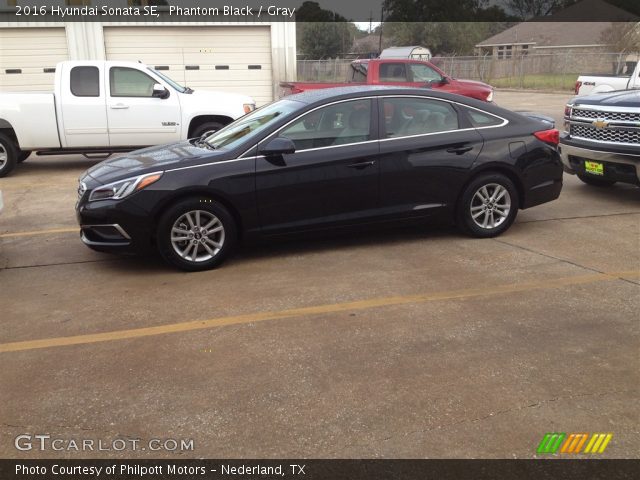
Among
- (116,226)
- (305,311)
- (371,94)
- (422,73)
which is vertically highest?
(422,73)

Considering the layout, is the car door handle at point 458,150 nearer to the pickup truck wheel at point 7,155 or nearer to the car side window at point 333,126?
the car side window at point 333,126

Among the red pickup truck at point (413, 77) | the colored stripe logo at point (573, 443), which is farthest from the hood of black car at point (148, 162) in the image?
the red pickup truck at point (413, 77)

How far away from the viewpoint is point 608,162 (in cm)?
768

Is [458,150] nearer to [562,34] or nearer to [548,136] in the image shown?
[548,136]

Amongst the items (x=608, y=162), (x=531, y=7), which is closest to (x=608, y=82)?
(x=608, y=162)

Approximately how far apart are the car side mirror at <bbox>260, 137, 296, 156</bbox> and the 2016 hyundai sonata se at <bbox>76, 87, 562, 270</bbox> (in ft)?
0.03

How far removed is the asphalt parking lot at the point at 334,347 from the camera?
316cm

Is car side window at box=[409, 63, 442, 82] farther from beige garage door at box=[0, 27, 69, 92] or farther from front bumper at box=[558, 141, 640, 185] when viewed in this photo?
beige garage door at box=[0, 27, 69, 92]

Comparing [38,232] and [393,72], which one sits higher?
[393,72]

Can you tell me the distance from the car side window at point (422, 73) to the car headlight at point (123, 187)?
400 inches

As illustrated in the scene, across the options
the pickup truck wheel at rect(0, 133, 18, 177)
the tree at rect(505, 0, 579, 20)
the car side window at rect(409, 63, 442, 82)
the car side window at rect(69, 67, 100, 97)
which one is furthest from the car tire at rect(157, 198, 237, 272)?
the tree at rect(505, 0, 579, 20)

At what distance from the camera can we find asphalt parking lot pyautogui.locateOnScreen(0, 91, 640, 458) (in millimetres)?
3156

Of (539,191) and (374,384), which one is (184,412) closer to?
(374,384)
